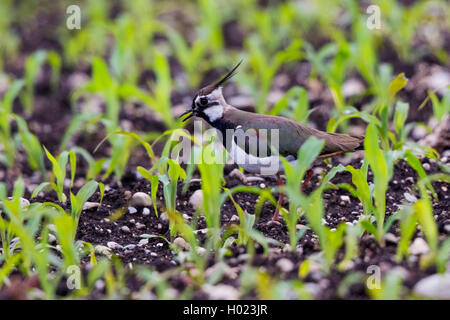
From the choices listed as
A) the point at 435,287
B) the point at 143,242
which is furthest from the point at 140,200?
the point at 435,287

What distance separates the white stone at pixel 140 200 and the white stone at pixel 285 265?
5.30 feet

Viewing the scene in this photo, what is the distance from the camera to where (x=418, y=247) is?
4105 mm

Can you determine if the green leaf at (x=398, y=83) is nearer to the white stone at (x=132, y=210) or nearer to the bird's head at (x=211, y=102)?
the bird's head at (x=211, y=102)

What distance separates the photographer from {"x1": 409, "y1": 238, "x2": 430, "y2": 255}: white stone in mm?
4070

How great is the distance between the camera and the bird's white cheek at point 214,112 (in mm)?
5422

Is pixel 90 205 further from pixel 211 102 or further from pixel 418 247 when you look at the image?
pixel 418 247

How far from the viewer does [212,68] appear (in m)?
8.96

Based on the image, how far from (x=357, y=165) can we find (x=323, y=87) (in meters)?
2.25

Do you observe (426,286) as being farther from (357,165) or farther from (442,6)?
(442,6)

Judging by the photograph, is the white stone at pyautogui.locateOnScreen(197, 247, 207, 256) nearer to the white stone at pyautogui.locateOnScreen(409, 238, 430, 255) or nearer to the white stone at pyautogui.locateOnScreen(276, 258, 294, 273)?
the white stone at pyautogui.locateOnScreen(276, 258, 294, 273)

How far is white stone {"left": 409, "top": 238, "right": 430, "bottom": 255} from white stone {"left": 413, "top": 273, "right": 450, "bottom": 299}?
41 cm

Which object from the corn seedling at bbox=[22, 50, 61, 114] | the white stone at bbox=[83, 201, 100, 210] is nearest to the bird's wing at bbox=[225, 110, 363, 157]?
the white stone at bbox=[83, 201, 100, 210]

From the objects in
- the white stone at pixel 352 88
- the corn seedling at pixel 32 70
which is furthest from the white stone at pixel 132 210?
the white stone at pixel 352 88
